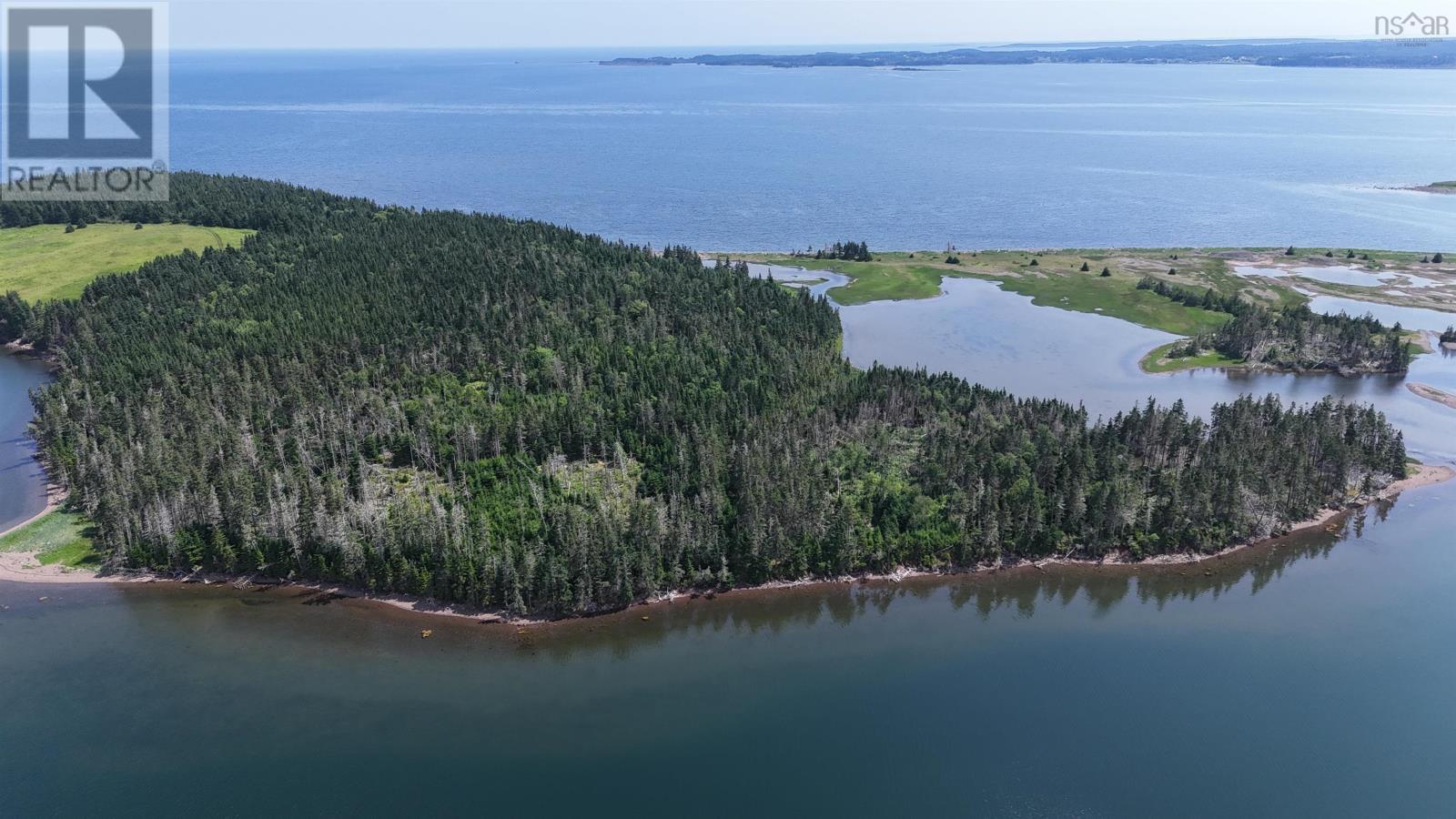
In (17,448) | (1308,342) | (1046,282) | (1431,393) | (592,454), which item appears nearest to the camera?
(592,454)

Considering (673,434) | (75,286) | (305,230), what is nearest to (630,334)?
(673,434)

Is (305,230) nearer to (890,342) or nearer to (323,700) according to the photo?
(890,342)

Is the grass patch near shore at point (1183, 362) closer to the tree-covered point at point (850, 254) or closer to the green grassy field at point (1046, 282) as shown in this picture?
the green grassy field at point (1046, 282)

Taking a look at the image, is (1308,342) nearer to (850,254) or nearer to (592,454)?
(850,254)

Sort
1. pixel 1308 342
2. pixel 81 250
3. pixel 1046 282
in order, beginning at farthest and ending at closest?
pixel 81 250, pixel 1046 282, pixel 1308 342

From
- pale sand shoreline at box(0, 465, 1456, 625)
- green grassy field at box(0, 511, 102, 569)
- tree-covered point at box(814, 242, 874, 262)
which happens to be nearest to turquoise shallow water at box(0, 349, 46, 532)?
green grassy field at box(0, 511, 102, 569)

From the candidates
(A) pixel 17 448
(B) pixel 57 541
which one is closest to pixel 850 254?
(A) pixel 17 448
